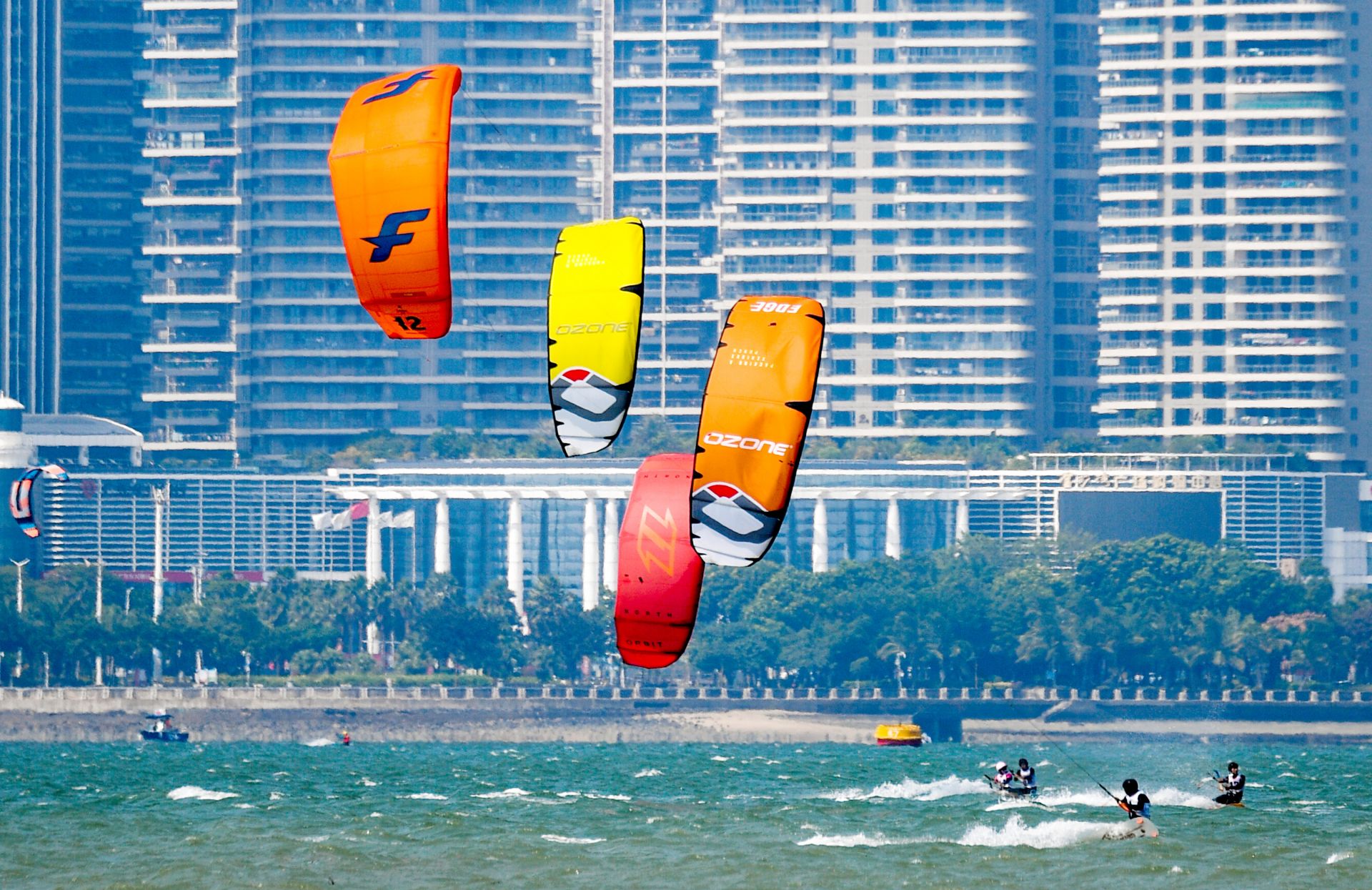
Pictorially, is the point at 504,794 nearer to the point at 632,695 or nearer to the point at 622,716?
the point at 622,716

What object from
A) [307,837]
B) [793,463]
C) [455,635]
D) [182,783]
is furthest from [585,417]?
[455,635]

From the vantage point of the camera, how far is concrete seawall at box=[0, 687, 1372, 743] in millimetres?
176000

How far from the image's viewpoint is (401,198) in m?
59.0

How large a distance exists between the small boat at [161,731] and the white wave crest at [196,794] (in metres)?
56.5

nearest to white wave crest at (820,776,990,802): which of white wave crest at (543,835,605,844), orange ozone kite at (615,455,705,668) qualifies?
white wave crest at (543,835,605,844)

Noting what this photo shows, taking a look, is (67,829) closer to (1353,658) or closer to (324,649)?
(324,649)

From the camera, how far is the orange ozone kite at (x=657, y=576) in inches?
2542

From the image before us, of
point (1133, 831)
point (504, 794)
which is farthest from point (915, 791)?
point (1133, 831)

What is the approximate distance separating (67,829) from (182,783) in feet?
86.9

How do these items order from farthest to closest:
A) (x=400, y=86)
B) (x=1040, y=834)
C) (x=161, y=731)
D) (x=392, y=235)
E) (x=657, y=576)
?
1. (x=161, y=731)
2. (x=1040, y=834)
3. (x=657, y=576)
4. (x=400, y=86)
5. (x=392, y=235)

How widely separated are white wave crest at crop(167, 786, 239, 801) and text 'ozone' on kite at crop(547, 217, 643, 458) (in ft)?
164

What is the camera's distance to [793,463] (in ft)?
192

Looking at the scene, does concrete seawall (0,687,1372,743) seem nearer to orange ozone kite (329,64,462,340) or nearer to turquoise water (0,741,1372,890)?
turquoise water (0,741,1372,890)

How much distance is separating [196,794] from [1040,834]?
37132mm
